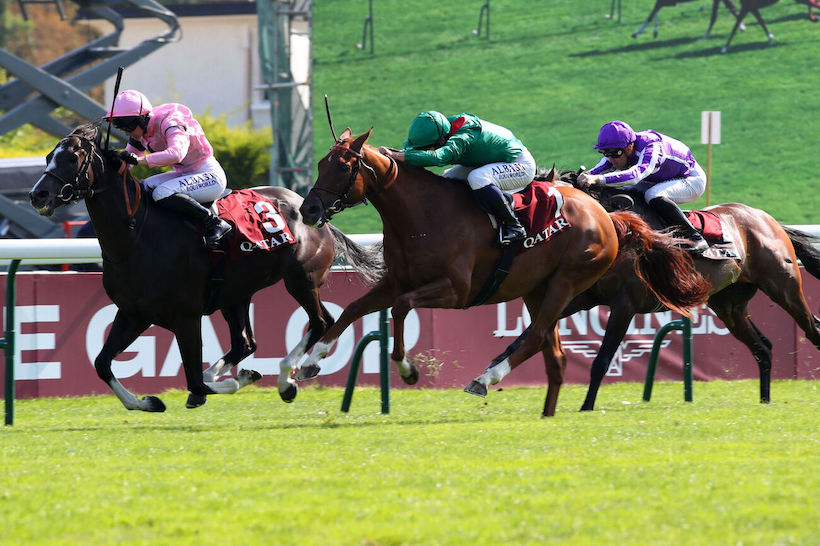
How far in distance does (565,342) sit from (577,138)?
54.3ft

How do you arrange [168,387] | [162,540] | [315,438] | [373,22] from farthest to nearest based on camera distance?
[373,22] → [168,387] → [315,438] → [162,540]

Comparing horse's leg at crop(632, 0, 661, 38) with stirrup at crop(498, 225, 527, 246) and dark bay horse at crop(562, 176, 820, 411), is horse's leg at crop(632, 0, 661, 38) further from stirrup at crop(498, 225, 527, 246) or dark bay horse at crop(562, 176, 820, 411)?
stirrup at crop(498, 225, 527, 246)

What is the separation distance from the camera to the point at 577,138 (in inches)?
1039

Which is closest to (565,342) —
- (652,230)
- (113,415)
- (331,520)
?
(652,230)

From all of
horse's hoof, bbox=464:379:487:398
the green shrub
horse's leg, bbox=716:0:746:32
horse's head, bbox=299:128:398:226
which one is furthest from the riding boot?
horse's leg, bbox=716:0:746:32

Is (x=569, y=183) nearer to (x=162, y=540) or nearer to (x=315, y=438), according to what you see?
(x=315, y=438)

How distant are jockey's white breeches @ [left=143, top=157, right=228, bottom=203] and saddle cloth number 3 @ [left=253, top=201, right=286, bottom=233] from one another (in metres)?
0.27

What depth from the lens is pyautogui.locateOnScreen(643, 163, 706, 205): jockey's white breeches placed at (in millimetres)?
8656

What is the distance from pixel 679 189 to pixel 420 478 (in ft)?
14.4

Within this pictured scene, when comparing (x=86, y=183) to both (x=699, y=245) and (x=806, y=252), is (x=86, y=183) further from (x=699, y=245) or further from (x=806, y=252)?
(x=806, y=252)

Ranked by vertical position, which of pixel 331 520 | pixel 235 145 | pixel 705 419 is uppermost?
pixel 331 520

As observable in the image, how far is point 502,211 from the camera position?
7.19 meters

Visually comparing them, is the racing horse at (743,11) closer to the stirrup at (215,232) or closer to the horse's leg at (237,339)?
the horse's leg at (237,339)

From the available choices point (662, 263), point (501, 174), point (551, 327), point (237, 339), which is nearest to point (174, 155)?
point (237, 339)
